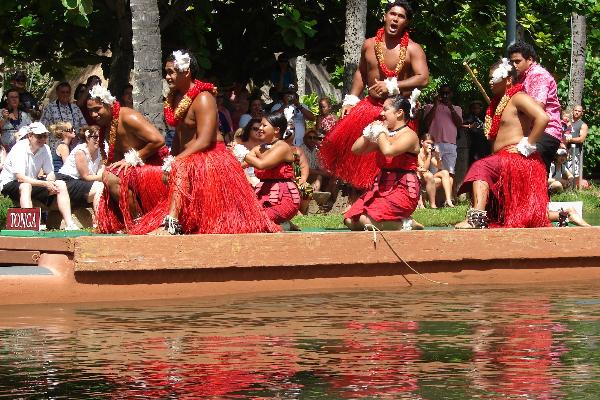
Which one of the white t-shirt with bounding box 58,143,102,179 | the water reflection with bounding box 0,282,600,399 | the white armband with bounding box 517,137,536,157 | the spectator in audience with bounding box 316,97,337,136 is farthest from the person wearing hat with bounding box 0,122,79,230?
the white armband with bounding box 517,137,536,157

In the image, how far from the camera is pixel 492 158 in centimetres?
984

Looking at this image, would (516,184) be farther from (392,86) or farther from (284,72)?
(284,72)

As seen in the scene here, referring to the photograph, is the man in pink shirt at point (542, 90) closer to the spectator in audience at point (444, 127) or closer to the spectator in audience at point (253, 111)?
the spectator in audience at point (253, 111)

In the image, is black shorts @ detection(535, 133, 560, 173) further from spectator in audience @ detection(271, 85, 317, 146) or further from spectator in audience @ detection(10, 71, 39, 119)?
spectator in audience @ detection(10, 71, 39, 119)

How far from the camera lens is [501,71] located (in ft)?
32.3

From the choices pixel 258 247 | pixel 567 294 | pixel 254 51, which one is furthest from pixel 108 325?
pixel 254 51

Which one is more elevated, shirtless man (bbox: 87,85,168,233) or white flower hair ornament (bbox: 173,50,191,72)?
white flower hair ornament (bbox: 173,50,191,72)

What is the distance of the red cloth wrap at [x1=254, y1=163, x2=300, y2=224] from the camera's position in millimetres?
9992

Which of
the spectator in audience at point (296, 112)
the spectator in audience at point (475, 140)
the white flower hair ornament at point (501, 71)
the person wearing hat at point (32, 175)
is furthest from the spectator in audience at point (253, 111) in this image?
the white flower hair ornament at point (501, 71)

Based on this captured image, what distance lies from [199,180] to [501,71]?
221cm

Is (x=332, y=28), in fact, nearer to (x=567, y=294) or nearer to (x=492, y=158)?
(x=492, y=158)

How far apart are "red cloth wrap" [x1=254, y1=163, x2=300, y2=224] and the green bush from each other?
10.7ft

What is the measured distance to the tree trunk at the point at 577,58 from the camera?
21.9 m

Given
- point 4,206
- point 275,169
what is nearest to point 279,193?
point 275,169
